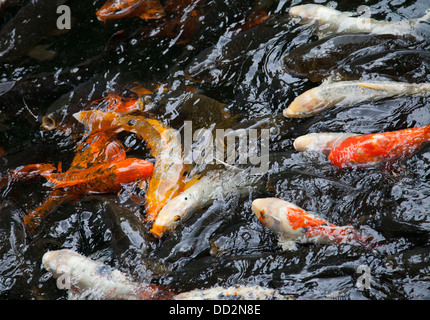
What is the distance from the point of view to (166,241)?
3650mm

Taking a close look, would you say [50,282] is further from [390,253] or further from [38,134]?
[390,253]

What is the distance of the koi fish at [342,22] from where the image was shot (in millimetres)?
4715

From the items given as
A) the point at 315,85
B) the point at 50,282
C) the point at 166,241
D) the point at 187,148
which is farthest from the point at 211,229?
the point at 315,85

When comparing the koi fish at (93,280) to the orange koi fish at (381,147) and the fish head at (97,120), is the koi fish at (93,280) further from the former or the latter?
the orange koi fish at (381,147)

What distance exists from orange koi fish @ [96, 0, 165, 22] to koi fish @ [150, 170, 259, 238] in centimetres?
273

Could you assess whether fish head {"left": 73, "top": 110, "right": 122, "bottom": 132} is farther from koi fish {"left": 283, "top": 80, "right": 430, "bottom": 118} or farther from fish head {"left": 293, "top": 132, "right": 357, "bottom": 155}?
fish head {"left": 293, "top": 132, "right": 357, "bottom": 155}

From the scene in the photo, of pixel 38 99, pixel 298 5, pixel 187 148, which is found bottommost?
pixel 187 148

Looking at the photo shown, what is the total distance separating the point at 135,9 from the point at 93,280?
3.75 m

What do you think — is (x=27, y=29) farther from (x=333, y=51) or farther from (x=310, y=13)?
(x=333, y=51)

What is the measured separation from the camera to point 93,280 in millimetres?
3396

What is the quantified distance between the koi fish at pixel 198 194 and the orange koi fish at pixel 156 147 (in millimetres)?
145

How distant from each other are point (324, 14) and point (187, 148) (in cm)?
249

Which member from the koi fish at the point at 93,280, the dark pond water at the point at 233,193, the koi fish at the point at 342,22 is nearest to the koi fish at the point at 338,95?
the dark pond water at the point at 233,193

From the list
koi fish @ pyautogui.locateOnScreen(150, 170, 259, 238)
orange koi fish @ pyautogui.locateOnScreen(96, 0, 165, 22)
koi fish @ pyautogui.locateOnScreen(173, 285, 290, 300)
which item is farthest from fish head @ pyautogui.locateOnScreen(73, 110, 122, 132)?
koi fish @ pyautogui.locateOnScreen(173, 285, 290, 300)
